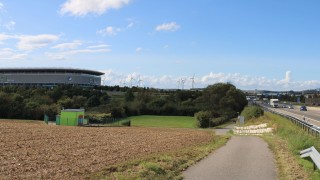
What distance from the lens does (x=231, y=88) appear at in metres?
144

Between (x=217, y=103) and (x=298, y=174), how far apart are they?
13014 centimetres

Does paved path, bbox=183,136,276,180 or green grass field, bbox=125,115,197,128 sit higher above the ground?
paved path, bbox=183,136,276,180

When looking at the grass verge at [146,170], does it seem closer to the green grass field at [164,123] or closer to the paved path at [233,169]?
the paved path at [233,169]

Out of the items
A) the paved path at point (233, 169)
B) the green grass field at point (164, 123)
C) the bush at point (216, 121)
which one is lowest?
the green grass field at point (164, 123)

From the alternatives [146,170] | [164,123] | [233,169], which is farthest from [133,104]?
[146,170]

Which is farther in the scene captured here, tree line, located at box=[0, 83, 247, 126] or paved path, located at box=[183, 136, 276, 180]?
tree line, located at box=[0, 83, 247, 126]

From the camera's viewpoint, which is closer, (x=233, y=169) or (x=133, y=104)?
(x=233, y=169)

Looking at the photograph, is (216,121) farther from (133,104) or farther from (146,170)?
(146,170)

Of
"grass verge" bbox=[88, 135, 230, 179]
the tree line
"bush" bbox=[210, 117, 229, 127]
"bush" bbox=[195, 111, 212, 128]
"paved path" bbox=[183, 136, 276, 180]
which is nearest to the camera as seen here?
"grass verge" bbox=[88, 135, 230, 179]

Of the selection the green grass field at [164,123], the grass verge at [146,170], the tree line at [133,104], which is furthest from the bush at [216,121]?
the grass verge at [146,170]

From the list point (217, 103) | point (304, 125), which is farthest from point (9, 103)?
point (304, 125)

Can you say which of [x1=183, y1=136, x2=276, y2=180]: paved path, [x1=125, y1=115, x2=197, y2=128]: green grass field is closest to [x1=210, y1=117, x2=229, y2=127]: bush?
[x1=125, y1=115, x2=197, y2=128]: green grass field

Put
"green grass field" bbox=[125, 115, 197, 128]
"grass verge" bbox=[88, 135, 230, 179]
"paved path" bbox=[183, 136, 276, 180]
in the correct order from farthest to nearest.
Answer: "green grass field" bbox=[125, 115, 197, 128] < "paved path" bbox=[183, 136, 276, 180] < "grass verge" bbox=[88, 135, 230, 179]

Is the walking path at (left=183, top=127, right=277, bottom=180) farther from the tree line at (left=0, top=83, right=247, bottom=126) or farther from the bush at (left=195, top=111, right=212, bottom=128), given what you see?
the tree line at (left=0, top=83, right=247, bottom=126)
